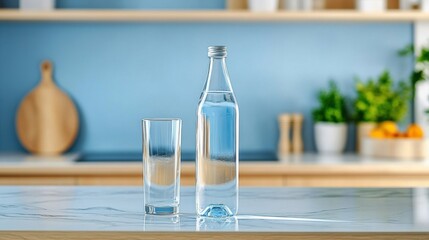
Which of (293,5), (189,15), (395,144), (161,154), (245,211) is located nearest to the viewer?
(161,154)

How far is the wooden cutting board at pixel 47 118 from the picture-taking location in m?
3.97

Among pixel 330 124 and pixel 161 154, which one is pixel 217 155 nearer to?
pixel 161 154

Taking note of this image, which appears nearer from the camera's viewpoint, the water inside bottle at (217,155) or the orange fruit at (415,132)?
the water inside bottle at (217,155)

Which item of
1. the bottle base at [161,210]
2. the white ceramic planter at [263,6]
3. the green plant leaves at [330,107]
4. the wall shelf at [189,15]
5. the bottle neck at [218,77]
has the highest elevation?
the white ceramic planter at [263,6]

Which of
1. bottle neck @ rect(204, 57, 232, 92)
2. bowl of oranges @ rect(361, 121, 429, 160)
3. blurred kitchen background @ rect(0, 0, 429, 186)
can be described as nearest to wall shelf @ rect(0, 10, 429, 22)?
blurred kitchen background @ rect(0, 0, 429, 186)

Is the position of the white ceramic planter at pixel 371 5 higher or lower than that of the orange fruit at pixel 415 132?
higher

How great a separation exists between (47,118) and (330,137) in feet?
4.59

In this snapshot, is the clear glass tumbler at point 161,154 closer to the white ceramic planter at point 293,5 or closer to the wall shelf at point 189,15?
the wall shelf at point 189,15

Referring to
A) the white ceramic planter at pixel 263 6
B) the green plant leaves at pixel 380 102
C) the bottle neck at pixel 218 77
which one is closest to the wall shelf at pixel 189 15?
the white ceramic planter at pixel 263 6

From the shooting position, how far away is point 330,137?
390 cm

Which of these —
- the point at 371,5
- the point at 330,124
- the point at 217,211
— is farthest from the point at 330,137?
the point at 217,211

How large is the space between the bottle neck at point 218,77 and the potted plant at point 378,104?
7.95 ft

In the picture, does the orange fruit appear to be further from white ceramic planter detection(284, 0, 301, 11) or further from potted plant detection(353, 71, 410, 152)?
white ceramic planter detection(284, 0, 301, 11)

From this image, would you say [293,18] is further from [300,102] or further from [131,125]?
[131,125]
